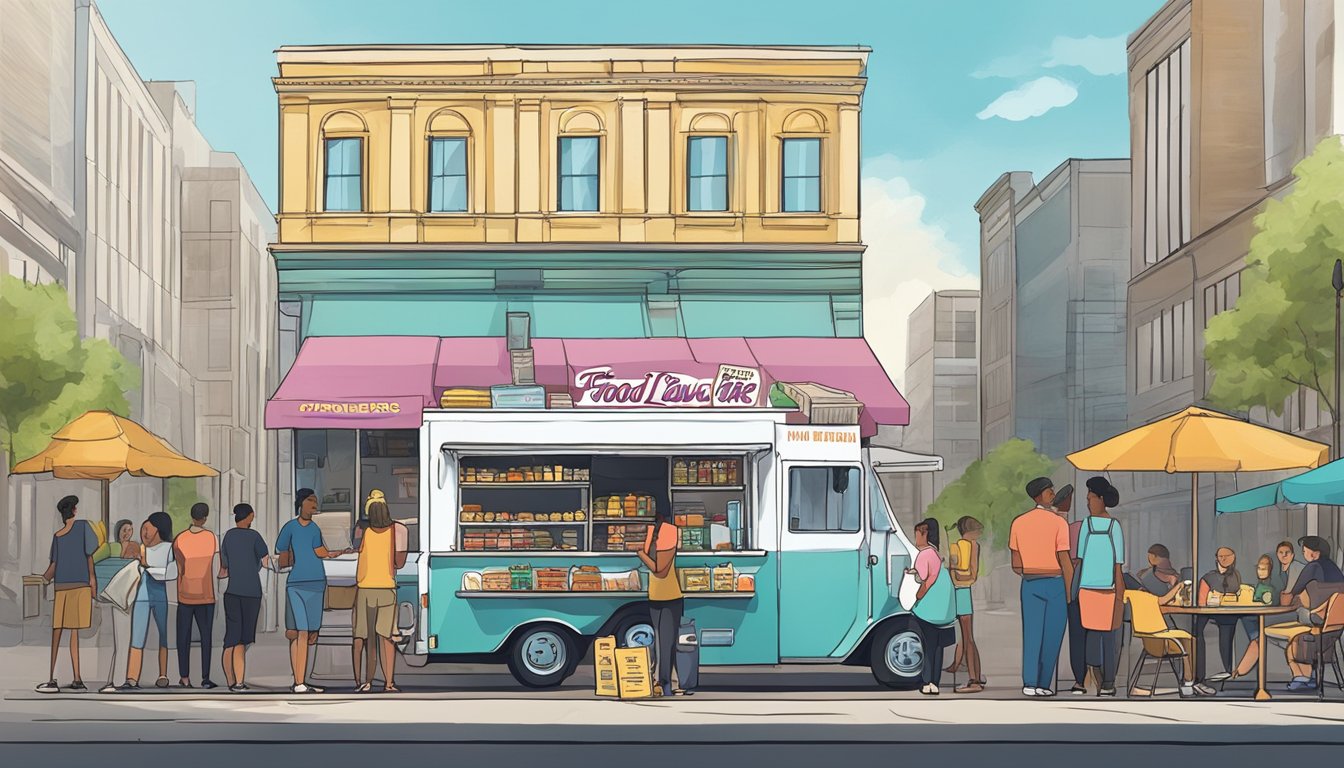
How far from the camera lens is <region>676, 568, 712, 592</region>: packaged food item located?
59.2 feet

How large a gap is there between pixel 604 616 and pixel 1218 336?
15.0 meters


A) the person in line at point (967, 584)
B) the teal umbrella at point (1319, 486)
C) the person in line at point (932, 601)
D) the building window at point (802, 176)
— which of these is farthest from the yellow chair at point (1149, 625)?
the building window at point (802, 176)

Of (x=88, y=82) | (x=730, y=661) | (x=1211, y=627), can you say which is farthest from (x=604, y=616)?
(x=88, y=82)

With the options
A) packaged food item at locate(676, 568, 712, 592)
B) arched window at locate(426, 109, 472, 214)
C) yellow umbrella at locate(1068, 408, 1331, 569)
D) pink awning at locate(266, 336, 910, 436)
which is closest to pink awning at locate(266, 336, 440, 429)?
pink awning at locate(266, 336, 910, 436)

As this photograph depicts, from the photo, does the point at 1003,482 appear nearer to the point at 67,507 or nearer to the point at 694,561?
the point at 694,561

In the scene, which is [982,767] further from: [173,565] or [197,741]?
[173,565]

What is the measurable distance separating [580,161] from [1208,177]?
22.1 metres

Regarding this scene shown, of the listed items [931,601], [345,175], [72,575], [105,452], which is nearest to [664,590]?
[931,601]

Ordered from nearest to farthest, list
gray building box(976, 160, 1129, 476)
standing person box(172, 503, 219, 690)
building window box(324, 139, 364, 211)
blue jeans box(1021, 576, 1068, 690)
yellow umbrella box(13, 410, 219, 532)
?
blue jeans box(1021, 576, 1068, 690), standing person box(172, 503, 219, 690), yellow umbrella box(13, 410, 219, 532), building window box(324, 139, 364, 211), gray building box(976, 160, 1129, 476)

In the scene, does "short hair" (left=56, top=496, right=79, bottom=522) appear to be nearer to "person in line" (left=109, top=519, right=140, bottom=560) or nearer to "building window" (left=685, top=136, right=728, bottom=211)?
"person in line" (left=109, top=519, right=140, bottom=560)

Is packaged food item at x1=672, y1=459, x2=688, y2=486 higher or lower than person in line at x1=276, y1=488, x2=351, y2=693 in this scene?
higher

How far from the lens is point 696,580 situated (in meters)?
18.1

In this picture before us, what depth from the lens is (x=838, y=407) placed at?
1834 cm

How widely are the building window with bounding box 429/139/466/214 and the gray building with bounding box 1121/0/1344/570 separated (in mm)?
18076
